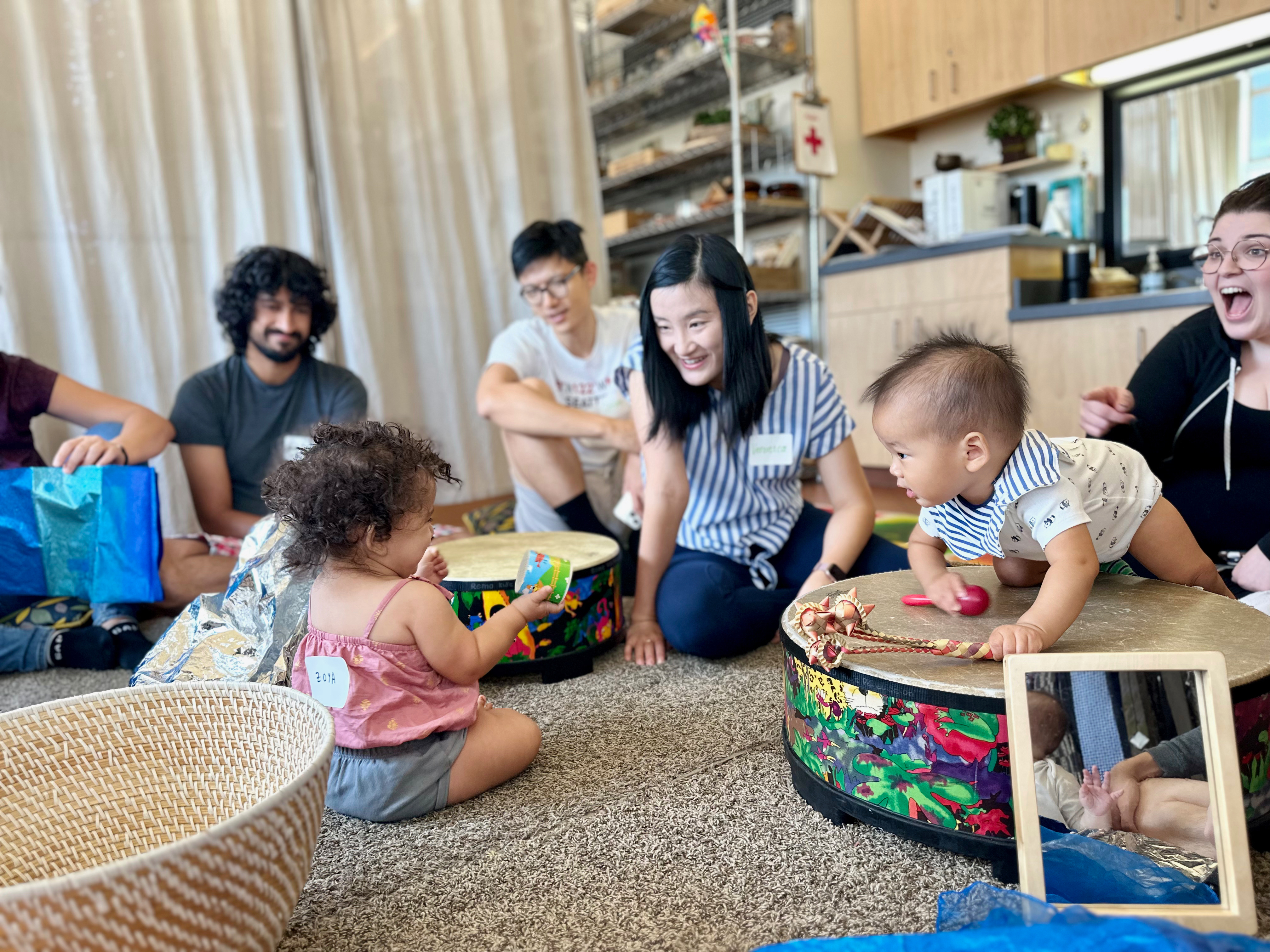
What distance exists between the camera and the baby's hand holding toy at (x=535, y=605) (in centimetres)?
125

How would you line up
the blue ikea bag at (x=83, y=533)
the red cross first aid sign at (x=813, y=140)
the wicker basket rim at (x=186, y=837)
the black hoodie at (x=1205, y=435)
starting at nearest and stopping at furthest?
the wicker basket rim at (x=186, y=837)
the black hoodie at (x=1205, y=435)
the blue ikea bag at (x=83, y=533)
the red cross first aid sign at (x=813, y=140)

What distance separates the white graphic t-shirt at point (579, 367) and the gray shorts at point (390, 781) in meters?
1.31

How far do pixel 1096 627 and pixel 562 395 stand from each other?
1.63 meters

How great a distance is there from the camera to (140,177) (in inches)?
100

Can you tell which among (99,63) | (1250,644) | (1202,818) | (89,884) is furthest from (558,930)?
(99,63)

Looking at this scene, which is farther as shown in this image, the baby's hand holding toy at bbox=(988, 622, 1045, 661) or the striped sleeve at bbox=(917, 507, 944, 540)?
the striped sleeve at bbox=(917, 507, 944, 540)

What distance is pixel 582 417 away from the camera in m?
2.10

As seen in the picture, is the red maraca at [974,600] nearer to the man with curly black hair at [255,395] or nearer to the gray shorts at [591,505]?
the gray shorts at [591,505]

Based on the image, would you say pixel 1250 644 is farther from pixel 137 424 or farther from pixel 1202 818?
pixel 137 424

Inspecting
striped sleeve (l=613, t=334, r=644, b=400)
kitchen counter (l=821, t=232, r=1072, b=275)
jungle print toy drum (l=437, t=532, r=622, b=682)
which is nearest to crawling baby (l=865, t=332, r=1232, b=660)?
striped sleeve (l=613, t=334, r=644, b=400)

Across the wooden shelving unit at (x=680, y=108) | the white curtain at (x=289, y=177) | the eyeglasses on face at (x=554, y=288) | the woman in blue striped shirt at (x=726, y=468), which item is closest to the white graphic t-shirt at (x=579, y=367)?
the eyeglasses on face at (x=554, y=288)

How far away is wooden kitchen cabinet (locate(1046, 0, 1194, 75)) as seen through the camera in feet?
9.97

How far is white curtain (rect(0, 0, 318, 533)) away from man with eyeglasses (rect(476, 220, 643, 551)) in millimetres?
986

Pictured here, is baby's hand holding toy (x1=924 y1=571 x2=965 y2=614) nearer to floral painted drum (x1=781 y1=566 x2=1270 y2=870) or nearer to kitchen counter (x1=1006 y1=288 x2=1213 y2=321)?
floral painted drum (x1=781 y1=566 x2=1270 y2=870)
